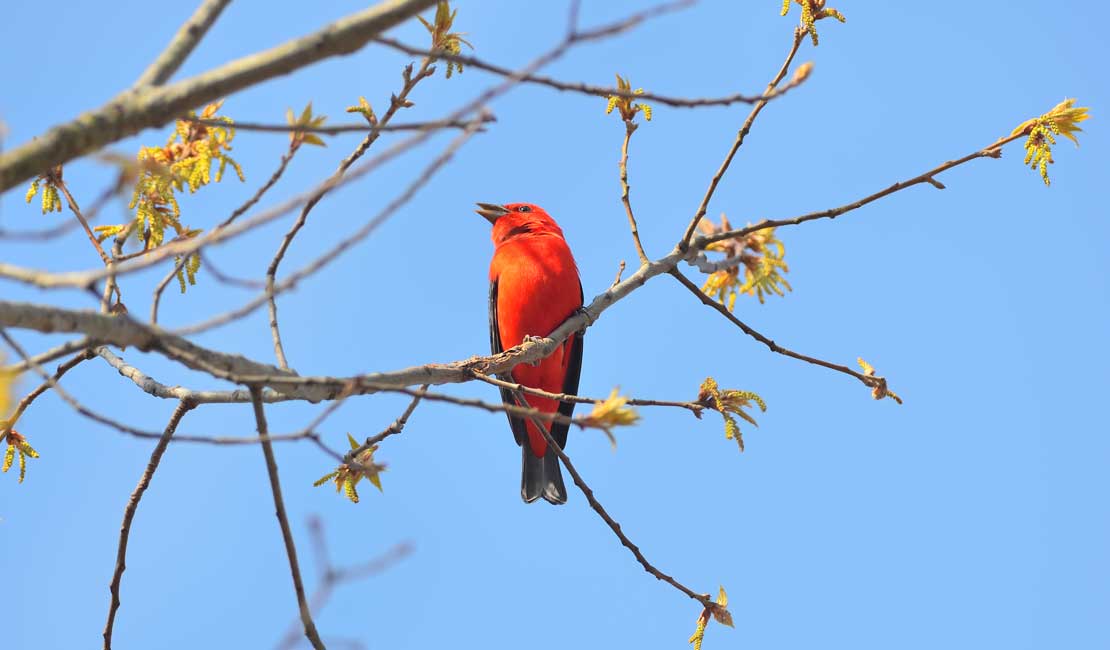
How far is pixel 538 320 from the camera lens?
693 centimetres

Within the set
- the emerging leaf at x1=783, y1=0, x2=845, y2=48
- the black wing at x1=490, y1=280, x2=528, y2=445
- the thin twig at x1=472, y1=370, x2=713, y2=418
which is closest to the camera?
the thin twig at x1=472, y1=370, x2=713, y2=418

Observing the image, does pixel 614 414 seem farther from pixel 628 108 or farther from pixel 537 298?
pixel 537 298

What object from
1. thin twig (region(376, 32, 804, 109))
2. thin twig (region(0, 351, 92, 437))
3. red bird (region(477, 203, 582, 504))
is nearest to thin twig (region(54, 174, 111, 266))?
thin twig (region(0, 351, 92, 437))

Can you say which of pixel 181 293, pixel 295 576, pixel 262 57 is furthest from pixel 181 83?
pixel 181 293

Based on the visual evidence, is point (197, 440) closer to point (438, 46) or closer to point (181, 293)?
point (181, 293)

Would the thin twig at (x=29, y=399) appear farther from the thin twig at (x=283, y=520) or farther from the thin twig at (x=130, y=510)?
the thin twig at (x=283, y=520)

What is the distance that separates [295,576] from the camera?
2.68m

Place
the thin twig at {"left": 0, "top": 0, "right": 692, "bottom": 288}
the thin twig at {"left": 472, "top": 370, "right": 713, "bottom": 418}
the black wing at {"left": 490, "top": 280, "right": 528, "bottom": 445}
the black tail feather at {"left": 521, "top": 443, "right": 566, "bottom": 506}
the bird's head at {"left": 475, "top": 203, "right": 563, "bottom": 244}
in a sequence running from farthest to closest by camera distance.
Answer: the bird's head at {"left": 475, "top": 203, "right": 563, "bottom": 244} → the black wing at {"left": 490, "top": 280, "right": 528, "bottom": 445} → the black tail feather at {"left": 521, "top": 443, "right": 566, "bottom": 506} → the thin twig at {"left": 472, "top": 370, "right": 713, "bottom": 418} → the thin twig at {"left": 0, "top": 0, "right": 692, "bottom": 288}

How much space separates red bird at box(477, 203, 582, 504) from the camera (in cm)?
691

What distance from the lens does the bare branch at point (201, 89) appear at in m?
2.19

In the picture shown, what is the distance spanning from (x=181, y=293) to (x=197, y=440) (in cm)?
176

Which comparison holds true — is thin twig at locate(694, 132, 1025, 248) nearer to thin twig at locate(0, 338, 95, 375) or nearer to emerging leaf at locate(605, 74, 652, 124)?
emerging leaf at locate(605, 74, 652, 124)

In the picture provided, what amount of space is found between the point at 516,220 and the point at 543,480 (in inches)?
82.9

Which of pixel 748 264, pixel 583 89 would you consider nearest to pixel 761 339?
pixel 748 264
